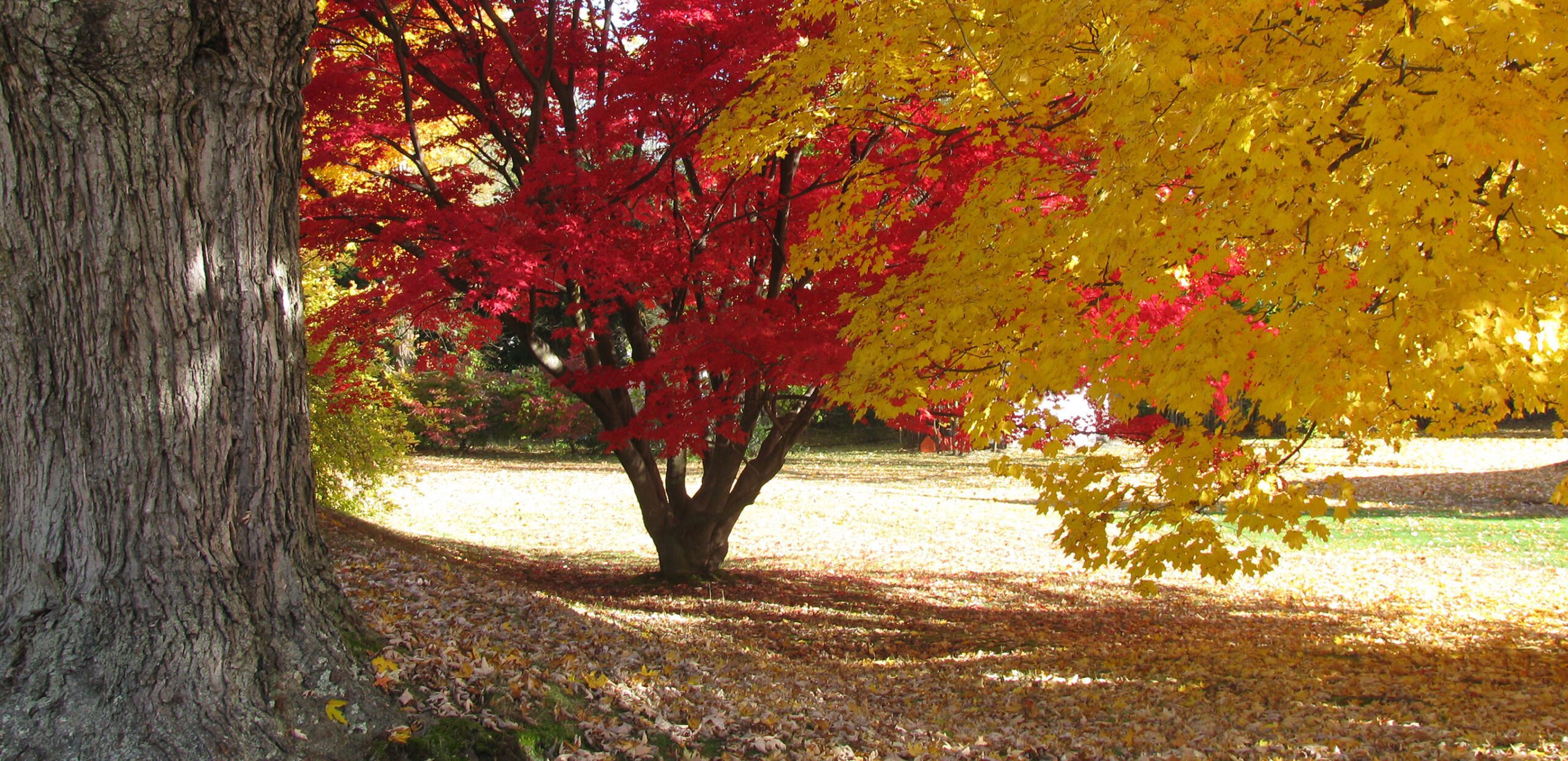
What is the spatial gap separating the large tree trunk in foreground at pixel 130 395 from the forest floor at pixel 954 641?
0.62 m

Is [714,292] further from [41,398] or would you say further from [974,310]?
[41,398]

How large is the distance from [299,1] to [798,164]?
18.0ft

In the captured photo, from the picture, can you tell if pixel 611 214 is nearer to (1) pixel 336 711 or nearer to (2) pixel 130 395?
(2) pixel 130 395

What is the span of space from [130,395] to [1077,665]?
563 centimetres

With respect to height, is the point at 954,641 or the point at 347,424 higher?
the point at 347,424

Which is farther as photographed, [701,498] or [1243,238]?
[701,498]

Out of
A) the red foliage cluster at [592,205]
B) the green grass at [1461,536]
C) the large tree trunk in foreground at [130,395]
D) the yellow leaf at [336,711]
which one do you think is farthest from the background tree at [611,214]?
the green grass at [1461,536]

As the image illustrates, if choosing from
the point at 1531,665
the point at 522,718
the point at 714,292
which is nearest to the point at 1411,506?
the point at 1531,665

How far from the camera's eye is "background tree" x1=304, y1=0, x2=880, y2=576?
6.64 meters

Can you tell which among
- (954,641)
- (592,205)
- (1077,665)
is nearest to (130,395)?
(592,205)

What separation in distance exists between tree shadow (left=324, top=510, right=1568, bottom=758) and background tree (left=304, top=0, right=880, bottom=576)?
152cm

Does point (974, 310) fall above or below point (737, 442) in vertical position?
above

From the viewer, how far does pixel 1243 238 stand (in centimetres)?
392

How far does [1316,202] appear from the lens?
3.37m
